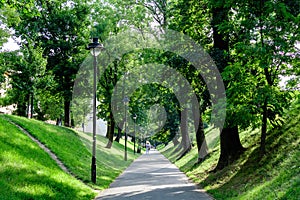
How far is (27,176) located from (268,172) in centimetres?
710

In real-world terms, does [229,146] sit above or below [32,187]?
above

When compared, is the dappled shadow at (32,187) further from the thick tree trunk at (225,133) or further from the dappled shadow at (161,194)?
the thick tree trunk at (225,133)

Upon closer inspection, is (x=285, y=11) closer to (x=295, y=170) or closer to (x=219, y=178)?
(x=295, y=170)

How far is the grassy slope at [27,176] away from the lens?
8.65 meters

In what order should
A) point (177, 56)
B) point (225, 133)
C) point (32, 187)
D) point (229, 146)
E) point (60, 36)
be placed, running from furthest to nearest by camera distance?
point (60, 36) < point (177, 56) < point (225, 133) < point (229, 146) < point (32, 187)

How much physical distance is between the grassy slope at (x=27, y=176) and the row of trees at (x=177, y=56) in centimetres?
444

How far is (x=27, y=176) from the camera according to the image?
9812 millimetres

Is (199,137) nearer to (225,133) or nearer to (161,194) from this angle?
(225,133)

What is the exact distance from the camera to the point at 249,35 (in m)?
10.9

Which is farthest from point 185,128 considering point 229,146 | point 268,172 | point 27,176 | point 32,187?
point 32,187

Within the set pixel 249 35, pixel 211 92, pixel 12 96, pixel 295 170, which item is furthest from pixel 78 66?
pixel 295 170

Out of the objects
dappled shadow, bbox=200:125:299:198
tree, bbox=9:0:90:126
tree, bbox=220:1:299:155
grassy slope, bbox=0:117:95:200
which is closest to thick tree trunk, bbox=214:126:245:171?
dappled shadow, bbox=200:125:299:198

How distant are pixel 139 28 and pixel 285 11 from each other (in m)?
19.8

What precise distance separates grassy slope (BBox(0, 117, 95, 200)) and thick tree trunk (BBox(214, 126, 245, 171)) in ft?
20.5
